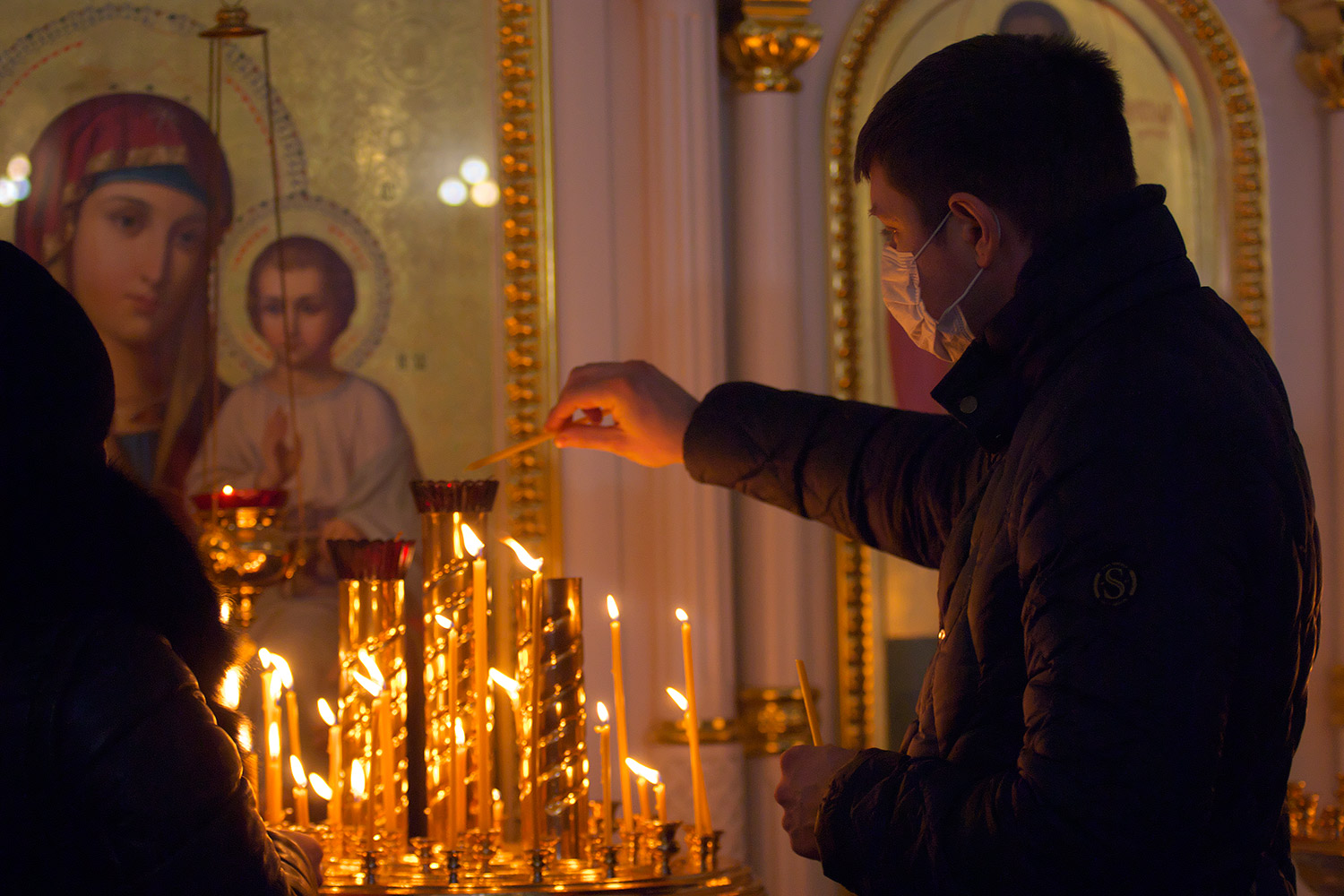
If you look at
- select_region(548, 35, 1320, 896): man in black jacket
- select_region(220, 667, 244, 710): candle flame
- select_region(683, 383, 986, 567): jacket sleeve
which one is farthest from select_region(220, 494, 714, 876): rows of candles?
select_region(548, 35, 1320, 896): man in black jacket

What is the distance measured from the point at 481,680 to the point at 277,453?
0.73 metres

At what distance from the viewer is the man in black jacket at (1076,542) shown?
3.00ft

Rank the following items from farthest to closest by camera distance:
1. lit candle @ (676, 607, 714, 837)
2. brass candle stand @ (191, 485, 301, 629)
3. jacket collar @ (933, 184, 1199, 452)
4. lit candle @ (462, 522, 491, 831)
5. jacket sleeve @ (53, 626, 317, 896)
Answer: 1. brass candle stand @ (191, 485, 301, 629)
2. lit candle @ (462, 522, 491, 831)
3. lit candle @ (676, 607, 714, 837)
4. jacket collar @ (933, 184, 1199, 452)
5. jacket sleeve @ (53, 626, 317, 896)

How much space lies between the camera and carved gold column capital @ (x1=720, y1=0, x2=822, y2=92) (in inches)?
89.9

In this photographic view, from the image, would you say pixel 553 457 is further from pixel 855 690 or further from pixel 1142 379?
pixel 1142 379

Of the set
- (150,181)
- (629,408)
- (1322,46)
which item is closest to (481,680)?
(629,408)

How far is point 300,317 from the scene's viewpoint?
2.17 meters

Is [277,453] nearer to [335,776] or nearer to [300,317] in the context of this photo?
[300,317]

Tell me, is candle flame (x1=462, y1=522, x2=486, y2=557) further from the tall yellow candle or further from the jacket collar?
the jacket collar

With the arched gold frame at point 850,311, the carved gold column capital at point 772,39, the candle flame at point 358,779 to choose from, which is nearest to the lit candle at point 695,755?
the candle flame at point 358,779

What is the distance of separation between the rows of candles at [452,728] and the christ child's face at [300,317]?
1.98 feet

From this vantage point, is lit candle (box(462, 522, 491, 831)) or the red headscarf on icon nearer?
lit candle (box(462, 522, 491, 831))

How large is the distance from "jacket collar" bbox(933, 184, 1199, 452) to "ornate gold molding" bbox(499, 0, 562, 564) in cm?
125

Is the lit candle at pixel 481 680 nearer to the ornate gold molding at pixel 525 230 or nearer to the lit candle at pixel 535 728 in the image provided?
the lit candle at pixel 535 728
